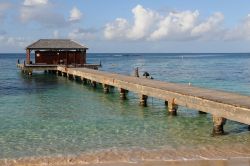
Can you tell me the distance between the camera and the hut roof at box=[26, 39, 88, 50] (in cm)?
4547

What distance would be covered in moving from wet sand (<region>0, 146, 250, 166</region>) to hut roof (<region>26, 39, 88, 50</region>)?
112ft

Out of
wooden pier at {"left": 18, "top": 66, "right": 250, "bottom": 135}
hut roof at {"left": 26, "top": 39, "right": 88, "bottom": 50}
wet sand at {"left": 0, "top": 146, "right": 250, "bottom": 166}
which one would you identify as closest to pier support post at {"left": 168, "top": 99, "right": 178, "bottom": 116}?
wooden pier at {"left": 18, "top": 66, "right": 250, "bottom": 135}

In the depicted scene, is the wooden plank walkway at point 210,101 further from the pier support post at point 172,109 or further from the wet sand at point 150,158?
the wet sand at point 150,158

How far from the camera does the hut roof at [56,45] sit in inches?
1790

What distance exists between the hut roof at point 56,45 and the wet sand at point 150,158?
34.1 meters

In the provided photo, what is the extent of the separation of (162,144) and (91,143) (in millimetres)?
2285

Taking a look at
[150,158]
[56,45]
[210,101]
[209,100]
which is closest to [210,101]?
[210,101]

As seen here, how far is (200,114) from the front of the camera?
1914cm

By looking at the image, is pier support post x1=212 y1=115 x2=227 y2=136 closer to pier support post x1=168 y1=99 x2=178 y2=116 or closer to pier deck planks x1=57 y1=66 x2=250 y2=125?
pier deck planks x1=57 y1=66 x2=250 y2=125

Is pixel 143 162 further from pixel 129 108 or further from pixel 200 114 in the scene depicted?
pixel 129 108

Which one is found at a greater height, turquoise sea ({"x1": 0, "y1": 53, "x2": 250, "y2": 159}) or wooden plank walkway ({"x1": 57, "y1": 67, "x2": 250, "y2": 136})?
wooden plank walkway ({"x1": 57, "y1": 67, "x2": 250, "y2": 136})

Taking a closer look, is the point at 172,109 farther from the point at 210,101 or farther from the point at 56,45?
the point at 56,45

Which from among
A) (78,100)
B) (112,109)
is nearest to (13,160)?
Answer: (112,109)

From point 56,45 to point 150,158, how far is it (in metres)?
35.9
